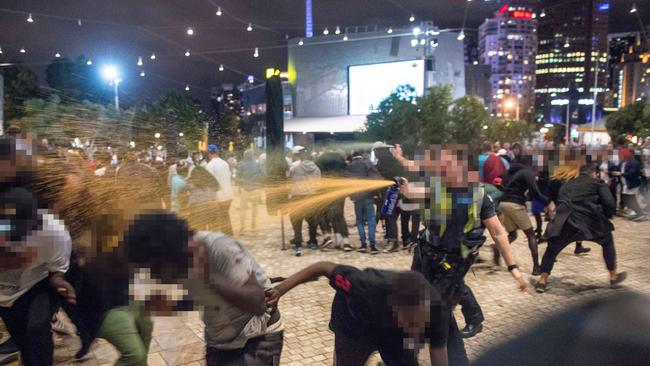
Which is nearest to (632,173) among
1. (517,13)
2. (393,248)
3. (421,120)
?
(393,248)

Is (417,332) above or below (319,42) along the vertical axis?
below

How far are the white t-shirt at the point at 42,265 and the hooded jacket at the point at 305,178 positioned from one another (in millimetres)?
5160

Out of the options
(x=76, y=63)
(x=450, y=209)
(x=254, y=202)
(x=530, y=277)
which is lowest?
(x=530, y=277)

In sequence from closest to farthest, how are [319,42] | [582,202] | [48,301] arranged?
[48,301] → [582,202] → [319,42]

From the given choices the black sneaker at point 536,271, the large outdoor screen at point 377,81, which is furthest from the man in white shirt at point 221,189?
the large outdoor screen at point 377,81

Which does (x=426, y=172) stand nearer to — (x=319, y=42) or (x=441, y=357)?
(x=441, y=357)

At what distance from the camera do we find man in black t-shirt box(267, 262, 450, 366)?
2.48m

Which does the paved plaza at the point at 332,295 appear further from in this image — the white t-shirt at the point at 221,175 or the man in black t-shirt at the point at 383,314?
the white t-shirt at the point at 221,175

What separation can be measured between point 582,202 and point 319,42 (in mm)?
39994

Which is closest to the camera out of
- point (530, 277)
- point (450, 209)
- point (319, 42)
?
point (450, 209)

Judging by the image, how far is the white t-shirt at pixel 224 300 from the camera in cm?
244

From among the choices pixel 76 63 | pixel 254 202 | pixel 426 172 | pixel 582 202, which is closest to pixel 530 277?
pixel 582 202

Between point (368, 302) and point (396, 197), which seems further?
point (396, 197)

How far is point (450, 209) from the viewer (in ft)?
12.5
